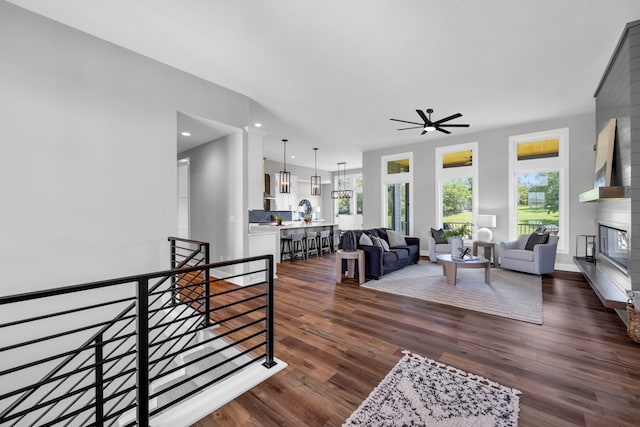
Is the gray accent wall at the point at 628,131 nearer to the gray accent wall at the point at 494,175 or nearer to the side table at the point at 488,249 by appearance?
the gray accent wall at the point at 494,175

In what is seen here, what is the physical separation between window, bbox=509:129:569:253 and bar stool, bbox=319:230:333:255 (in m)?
4.61

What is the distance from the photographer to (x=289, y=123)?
239 inches

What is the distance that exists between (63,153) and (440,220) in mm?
7308

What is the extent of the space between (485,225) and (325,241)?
4.22m

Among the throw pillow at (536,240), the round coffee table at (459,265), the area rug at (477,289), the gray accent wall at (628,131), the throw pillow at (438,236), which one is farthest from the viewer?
the throw pillow at (438,236)

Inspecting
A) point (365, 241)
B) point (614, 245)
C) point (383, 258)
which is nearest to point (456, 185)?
point (383, 258)

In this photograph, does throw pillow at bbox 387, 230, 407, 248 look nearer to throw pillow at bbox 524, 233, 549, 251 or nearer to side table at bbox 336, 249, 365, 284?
side table at bbox 336, 249, 365, 284

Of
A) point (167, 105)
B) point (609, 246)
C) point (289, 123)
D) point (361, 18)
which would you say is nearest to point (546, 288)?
point (609, 246)

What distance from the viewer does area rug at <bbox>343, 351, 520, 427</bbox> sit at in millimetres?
1792

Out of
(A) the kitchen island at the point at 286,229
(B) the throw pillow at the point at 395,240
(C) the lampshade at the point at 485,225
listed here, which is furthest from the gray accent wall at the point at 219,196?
(C) the lampshade at the point at 485,225

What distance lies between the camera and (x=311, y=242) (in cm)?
801

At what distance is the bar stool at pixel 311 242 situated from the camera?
7.55 meters

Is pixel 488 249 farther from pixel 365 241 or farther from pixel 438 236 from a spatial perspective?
pixel 365 241

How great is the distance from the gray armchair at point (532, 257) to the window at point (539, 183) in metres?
0.60
